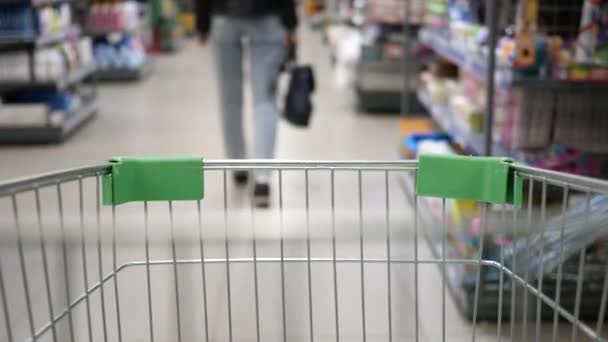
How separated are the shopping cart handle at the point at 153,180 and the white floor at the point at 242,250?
0.06 m

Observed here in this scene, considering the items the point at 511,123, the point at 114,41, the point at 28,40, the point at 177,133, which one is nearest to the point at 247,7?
the point at 511,123

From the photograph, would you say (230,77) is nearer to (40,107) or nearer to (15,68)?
(40,107)

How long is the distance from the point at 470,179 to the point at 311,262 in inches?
32.5

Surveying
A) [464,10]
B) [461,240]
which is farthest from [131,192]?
[464,10]

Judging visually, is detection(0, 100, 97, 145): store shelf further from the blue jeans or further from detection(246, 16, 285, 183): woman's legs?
detection(246, 16, 285, 183): woman's legs

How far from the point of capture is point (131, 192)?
1.42 metres

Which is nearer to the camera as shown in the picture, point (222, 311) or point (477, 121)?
point (222, 311)

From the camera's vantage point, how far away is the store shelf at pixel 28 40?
18.1 ft

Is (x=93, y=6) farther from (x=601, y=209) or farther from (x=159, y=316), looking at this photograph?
(x=601, y=209)

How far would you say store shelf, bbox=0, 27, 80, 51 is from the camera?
5.50m

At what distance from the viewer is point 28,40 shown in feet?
18.1

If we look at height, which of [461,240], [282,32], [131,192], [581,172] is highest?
[282,32]

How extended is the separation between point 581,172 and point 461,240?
0.52 m

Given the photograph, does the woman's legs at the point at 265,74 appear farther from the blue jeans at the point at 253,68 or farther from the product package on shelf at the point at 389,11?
the product package on shelf at the point at 389,11
